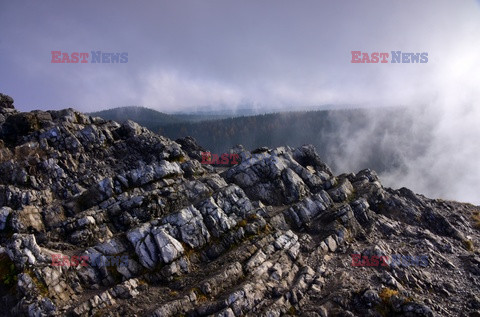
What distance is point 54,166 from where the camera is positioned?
2013 inches

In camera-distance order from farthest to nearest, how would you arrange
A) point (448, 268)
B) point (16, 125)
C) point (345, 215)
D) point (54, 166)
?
point (16, 125) → point (54, 166) → point (345, 215) → point (448, 268)

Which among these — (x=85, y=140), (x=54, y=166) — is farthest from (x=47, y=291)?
(x=85, y=140)

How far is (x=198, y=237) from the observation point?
128ft

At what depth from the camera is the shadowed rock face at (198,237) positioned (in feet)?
101

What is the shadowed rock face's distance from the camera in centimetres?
3078

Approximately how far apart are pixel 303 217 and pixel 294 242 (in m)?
7.46

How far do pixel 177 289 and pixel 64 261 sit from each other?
1337 centimetres

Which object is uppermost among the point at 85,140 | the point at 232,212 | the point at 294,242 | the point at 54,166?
the point at 85,140

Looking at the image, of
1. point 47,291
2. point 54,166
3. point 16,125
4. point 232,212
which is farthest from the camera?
point 16,125

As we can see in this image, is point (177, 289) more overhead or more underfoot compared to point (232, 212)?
more underfoot

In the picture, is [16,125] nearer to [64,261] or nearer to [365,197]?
[64,261]

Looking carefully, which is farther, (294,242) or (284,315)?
(294,242)

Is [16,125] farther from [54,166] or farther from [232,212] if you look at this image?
[232,212]

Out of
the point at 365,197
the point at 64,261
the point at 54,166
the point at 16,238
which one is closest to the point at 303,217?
the point at 365,197
